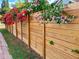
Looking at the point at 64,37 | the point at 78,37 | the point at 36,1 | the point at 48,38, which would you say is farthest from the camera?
the point at 36,1

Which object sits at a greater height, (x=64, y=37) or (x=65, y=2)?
(x=65, y=2)

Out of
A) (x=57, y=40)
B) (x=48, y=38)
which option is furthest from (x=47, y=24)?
(x=57, y=40)

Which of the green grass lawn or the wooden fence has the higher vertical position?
the wooden fence

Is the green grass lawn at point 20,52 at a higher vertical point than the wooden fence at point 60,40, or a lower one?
lower

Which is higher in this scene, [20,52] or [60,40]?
[60,40]

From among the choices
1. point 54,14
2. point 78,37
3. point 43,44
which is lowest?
point 43,44

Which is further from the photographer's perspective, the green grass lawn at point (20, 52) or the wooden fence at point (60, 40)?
the green grass lawn at point (20, 52)

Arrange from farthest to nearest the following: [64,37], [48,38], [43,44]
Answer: [43,44]
[48,38]
[64,37]

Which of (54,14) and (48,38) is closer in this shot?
(54,14)

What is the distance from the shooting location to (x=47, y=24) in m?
5.77

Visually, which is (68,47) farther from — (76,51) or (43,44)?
(43,44)

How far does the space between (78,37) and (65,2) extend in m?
1.00

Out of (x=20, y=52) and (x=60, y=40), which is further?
(x=20, y=52)

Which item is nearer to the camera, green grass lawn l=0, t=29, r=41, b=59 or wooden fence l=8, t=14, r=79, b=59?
wooden fence l=8, t=14, r=79, b=59
